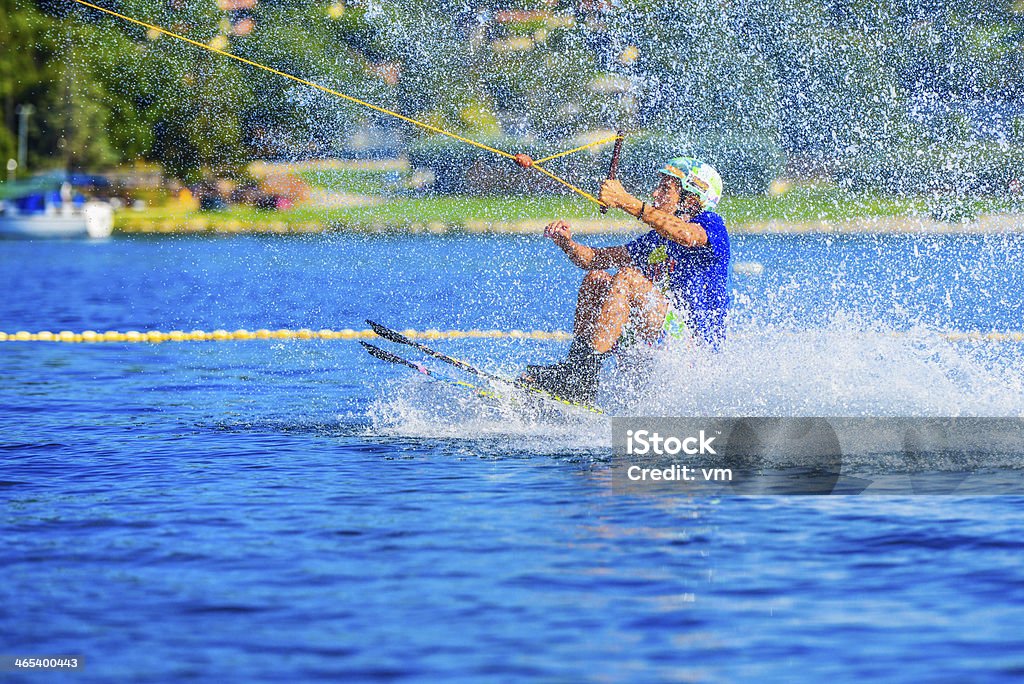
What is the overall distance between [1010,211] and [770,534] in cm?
4856

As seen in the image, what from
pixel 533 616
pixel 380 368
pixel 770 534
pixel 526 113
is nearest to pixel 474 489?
pixel 770 534

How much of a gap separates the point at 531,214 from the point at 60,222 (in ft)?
61.1

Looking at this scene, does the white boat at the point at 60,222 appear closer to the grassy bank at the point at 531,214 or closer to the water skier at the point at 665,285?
the grassy bank at the point at 531,214

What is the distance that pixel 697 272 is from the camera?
37.1 ft

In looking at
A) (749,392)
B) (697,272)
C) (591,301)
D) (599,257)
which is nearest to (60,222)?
(749,392)

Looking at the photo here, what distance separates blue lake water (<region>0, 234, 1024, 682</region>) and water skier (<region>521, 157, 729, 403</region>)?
1.19 ft

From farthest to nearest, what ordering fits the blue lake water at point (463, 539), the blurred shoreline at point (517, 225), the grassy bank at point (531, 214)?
the grassy bank at point (531, 214) < the blurred shoreline at point (517, 225) < the blue lake water at point (463, 539)

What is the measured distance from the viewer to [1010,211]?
2159 inches

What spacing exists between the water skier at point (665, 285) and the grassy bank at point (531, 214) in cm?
4483

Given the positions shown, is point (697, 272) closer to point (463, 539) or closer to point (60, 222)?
point (463, 539)

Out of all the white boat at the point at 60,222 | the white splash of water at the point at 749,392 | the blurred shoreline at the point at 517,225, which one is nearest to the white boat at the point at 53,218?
the white boat at the point at 60,222

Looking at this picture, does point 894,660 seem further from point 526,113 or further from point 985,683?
point 526,113

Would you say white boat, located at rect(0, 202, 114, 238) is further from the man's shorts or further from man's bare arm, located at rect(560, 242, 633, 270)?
the man's shorts

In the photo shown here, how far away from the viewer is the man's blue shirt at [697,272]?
37.0 feet
